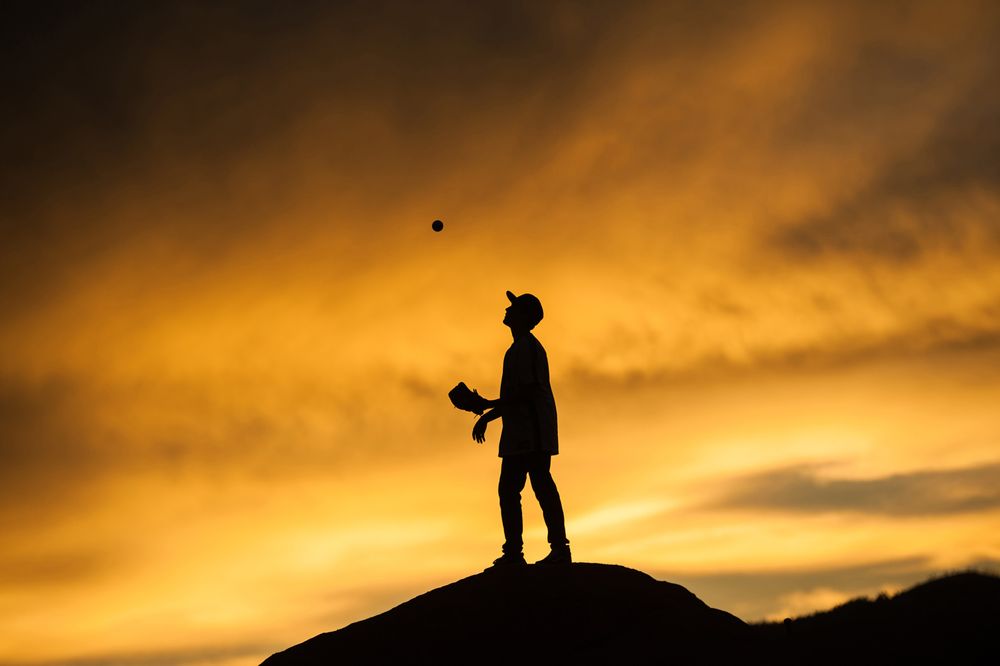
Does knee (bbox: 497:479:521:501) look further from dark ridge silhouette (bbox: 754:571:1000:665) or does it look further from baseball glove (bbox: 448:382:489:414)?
dark ridge silhouette (bbox: 754:571:1000:665)

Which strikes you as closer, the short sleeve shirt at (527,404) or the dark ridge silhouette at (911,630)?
the dark ridge silhouette at (911,630)

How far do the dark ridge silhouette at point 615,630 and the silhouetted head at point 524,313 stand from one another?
11.0 ft

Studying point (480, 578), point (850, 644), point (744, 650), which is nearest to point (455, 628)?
point (480, 578)

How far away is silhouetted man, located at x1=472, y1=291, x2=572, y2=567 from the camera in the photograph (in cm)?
1535

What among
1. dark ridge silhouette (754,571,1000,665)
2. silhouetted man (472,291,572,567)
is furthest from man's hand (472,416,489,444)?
dark ridge silhouette (754,571,1000,665)

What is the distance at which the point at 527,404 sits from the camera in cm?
1552

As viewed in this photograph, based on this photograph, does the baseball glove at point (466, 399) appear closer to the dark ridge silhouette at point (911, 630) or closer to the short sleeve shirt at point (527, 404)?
the short sleeve shirt at point (527, 404)

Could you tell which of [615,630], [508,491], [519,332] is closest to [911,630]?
[615,630]

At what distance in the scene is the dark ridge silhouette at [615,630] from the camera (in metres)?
13.5

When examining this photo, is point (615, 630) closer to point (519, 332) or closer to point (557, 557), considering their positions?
point (557, 557)

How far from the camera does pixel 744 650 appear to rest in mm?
13508

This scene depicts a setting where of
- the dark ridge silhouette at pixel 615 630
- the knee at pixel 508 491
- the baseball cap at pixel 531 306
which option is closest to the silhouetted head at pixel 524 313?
the baseball cap at pixel 531 306

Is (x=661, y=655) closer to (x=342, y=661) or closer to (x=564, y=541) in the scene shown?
(x=564, y=541)

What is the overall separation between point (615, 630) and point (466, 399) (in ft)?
12.2
